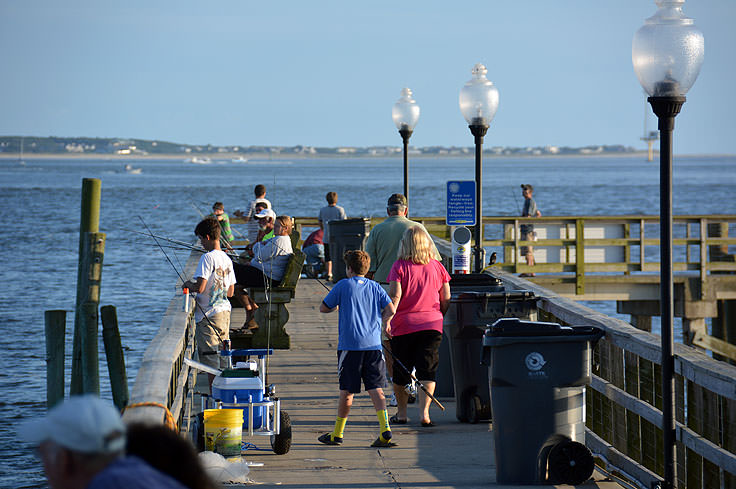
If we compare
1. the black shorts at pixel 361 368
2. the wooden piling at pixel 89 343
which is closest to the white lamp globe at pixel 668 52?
the black shorts at pixel 361 368

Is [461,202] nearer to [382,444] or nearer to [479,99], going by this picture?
[479,99]

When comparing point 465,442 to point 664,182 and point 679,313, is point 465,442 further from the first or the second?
point 679,313

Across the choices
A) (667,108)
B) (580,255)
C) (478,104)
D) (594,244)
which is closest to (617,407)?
(667,108)

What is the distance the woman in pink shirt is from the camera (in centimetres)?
795

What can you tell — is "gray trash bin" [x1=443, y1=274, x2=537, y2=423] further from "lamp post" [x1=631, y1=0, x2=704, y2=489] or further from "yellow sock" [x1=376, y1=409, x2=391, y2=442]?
"lamp post" [x1=631, y1=0, x2=704, y2=489]

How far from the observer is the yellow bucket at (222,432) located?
6645 mm

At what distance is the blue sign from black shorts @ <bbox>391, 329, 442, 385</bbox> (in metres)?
3.56

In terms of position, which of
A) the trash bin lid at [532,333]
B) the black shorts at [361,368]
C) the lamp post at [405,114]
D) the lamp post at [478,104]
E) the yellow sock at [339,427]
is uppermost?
the lamp post at [405,114]

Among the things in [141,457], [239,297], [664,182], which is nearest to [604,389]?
[664,182]

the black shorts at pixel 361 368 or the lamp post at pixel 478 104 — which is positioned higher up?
the lamp post at pixel 478 104

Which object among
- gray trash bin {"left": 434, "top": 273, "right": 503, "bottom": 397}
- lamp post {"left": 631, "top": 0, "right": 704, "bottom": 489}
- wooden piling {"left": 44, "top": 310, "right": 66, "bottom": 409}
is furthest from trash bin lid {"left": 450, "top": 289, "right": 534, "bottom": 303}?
wooden piling {"left": 44, "top": 310, "right": 66, "bottom": 409}

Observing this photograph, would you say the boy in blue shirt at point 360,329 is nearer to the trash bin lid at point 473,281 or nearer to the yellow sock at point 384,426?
the yellow sock at point 384,426

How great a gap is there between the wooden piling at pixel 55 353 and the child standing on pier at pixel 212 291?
148 inches

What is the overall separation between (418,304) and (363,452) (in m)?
1.21
